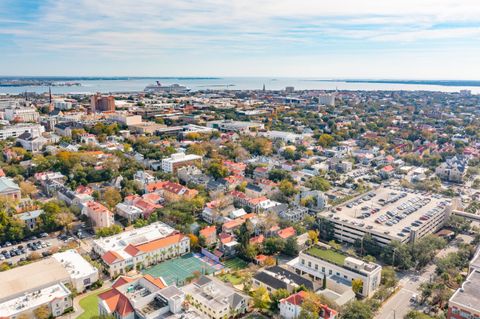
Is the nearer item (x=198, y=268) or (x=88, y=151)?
(x=198, y=268)

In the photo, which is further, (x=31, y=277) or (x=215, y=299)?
(x=31, y=277)

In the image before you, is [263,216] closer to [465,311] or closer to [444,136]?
[465,311]

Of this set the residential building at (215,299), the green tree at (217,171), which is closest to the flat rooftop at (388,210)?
the residential building at (215,299)

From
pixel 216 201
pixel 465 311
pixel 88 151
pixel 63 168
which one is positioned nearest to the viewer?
pixel 465 311

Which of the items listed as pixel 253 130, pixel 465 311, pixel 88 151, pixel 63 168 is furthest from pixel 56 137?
pixel 465 311

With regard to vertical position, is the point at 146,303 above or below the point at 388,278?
above

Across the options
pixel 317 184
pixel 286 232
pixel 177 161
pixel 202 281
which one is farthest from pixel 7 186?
pixel 317 184

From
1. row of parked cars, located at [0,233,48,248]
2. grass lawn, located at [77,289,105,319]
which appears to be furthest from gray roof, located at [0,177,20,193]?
grass lawn, located at [77,289,105,319]

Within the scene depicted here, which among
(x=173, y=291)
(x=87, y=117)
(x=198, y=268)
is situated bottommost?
(x=198, y=268)

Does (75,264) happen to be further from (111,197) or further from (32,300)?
(111,197)
